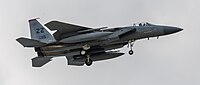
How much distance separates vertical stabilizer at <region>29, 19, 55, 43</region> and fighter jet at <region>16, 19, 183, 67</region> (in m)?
0.73

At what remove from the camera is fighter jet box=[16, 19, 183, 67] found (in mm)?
40562

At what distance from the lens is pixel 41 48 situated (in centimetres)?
4172

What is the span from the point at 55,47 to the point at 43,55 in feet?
4.05

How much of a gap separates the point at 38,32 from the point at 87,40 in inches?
227

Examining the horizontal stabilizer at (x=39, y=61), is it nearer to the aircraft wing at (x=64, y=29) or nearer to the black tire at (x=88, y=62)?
the aircraft wing at (x=64, y=29)

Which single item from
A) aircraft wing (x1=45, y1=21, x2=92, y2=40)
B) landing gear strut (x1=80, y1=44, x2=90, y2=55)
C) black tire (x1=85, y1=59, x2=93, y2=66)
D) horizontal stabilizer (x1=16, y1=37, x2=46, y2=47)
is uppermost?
aircraft wing (x1=45, y1=21, x2=92, y2=40)

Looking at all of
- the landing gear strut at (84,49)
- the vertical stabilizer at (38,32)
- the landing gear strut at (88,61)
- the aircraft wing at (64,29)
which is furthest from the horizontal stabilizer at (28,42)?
the landing gear strut at (88,61)

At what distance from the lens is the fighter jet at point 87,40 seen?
40.6 m

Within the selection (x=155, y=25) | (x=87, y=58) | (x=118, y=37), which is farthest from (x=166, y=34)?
(x=87, y=58)

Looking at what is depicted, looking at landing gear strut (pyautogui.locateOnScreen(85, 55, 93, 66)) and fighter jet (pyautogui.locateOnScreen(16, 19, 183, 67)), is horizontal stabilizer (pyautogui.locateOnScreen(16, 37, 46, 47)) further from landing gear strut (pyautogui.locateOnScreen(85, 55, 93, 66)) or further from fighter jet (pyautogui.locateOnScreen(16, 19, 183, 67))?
landing gear strut (pyautogui.locateOnScreen(85, 55, 93, 66))

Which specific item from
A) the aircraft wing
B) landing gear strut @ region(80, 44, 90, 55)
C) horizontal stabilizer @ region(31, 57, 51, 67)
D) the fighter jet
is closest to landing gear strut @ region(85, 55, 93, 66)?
the fighter jet

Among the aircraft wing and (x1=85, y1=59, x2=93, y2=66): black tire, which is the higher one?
the aircraft wing

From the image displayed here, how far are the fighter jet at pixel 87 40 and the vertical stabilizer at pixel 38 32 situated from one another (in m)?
0.73

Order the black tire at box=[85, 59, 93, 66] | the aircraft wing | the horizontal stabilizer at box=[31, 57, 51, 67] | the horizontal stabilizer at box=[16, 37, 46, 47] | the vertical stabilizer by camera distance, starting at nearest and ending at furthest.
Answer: the horizontal stabilizer at box=[16, 37, 46, 47] → the aircraft wing → the black tire at box=[85, 59, 93, 66] → the horizontal stabilizer at box=[31, 57, 51, 67] → the vertical stabilizer
